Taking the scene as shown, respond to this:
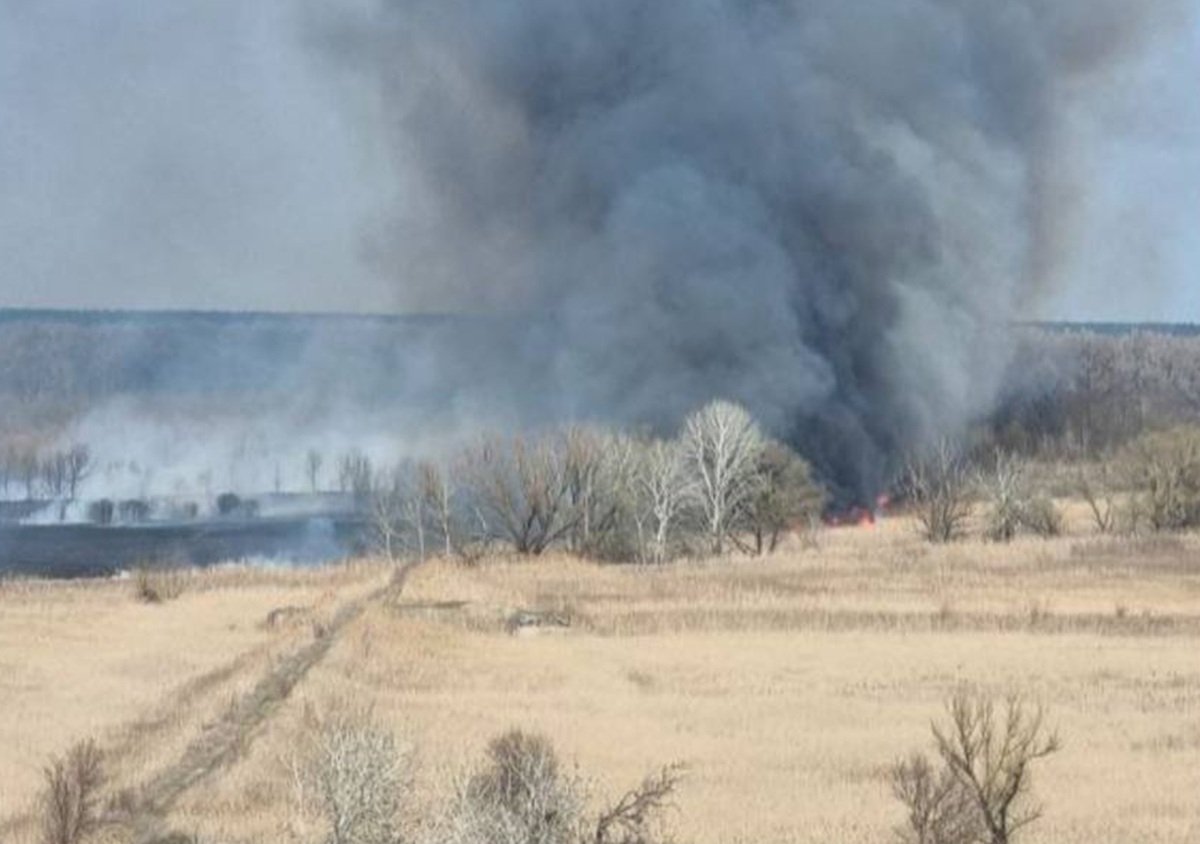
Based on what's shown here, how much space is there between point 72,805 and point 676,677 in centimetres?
1498

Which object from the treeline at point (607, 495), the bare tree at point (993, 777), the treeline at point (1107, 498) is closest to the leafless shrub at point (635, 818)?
the bare tree at point (993, 777)

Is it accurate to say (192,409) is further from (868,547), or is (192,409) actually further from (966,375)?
(868,547)

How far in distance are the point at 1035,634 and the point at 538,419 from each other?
1662 inches

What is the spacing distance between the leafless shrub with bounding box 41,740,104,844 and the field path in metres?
0.49

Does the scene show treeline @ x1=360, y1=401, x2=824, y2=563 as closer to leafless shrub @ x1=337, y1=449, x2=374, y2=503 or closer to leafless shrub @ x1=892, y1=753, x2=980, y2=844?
leafless shrub @ x1=337, y1=449, x2=374, y2=503

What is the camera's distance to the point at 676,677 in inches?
1152

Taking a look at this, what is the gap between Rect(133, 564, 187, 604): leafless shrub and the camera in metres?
44.4

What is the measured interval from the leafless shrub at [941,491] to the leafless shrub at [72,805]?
4344 cm

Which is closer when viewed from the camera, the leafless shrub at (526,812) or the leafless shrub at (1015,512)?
the leafless shrub at (526,812)

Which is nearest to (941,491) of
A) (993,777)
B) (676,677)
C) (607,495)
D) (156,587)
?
(607,495)

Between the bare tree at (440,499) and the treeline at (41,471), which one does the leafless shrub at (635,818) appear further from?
the treeline at (41,471)

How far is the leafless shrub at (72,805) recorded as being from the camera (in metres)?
14.6

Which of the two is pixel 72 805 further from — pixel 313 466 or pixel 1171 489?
pixel 313 466

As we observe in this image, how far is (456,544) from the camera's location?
196ft
